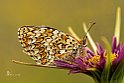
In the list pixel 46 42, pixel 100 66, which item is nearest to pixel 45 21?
pixel 46 42

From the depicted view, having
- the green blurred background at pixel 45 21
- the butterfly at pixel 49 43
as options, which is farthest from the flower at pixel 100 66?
the green blurred background at pixel 45 21

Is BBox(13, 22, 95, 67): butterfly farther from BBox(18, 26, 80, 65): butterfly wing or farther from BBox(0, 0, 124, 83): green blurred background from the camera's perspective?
BBox(0, 0, 124, 83): green blurred background

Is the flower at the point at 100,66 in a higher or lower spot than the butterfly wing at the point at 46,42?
lower

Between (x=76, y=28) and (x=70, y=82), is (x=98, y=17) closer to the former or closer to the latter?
(x=76, y=28)

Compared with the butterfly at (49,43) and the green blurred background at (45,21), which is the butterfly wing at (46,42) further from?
the green blurred background at (45,21)

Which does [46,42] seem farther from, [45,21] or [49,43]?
[45,21]

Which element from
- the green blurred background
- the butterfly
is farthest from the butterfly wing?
the green blurred background
